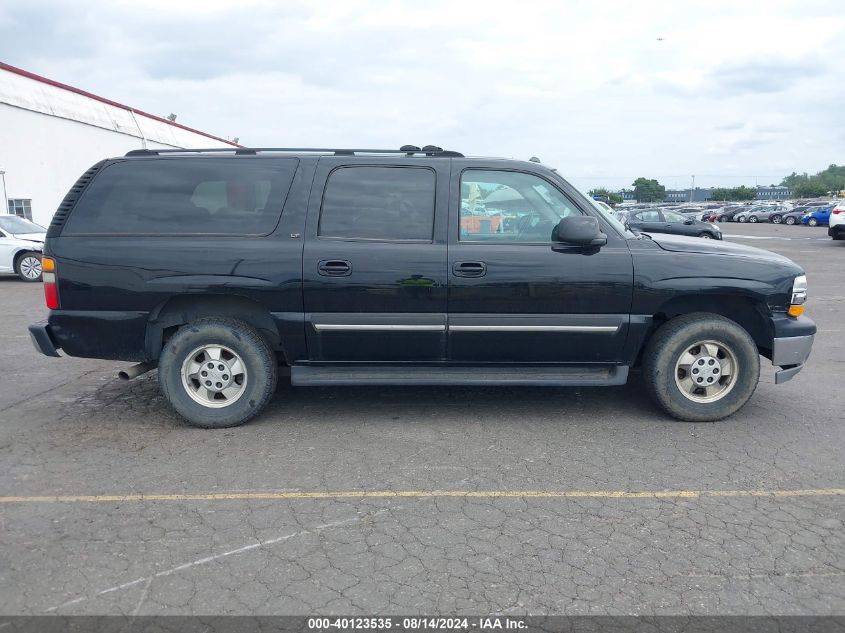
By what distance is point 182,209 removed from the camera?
507 cm

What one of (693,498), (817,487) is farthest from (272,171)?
(817,487)

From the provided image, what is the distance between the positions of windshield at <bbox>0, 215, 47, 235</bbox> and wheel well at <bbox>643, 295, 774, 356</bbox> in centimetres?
1446

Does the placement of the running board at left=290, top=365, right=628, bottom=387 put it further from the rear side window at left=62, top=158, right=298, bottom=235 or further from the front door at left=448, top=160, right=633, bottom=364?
the rear side window at left=62, top=158, right=298, bottom=235

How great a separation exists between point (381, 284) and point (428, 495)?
5.27ft

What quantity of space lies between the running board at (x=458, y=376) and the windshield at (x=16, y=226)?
42.1 ft

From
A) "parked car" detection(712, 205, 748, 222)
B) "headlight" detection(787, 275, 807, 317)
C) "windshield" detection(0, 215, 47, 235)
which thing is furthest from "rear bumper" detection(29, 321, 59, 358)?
"parked car" detection(712, 205, 748, 222)

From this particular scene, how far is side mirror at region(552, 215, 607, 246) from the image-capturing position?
4.83 m

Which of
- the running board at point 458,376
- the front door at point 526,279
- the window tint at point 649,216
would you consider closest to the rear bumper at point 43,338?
the running board at point 458,376

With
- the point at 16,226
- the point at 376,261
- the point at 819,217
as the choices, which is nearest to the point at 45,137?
the point at 16,226

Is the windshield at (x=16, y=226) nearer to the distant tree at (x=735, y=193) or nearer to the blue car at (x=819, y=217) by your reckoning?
the blue car at (x=819, y=217)

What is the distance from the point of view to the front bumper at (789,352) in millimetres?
5141

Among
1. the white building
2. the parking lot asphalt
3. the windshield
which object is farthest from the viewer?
the white building

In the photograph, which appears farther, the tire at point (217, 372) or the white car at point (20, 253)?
the white car at point (20, 253)

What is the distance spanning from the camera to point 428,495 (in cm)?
395
